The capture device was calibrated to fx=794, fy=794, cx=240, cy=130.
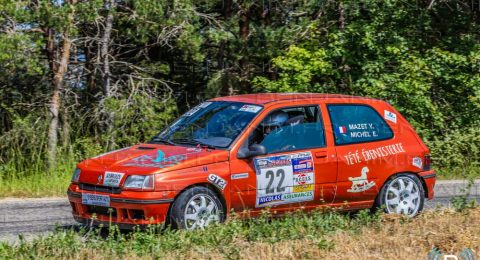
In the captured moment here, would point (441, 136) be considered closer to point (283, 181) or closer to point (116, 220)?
point (283, 181)

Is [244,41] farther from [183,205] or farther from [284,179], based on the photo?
[183,205]

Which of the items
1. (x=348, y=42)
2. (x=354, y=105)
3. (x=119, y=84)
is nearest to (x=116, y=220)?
(x=354, y=105)

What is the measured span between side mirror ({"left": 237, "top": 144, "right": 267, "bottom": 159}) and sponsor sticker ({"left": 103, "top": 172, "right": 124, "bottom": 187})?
137 cm

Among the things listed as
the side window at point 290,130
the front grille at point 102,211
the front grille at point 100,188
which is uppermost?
the side window at point 290,130

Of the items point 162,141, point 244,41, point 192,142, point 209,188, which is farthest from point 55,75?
point 209,188

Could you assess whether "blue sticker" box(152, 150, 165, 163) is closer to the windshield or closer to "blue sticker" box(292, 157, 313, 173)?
the windshield

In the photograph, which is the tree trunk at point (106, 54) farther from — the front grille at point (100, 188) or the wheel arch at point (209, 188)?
the wheel arch at point (209, 188)

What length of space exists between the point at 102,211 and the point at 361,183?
322cm

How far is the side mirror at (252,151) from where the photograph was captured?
29.5 ft

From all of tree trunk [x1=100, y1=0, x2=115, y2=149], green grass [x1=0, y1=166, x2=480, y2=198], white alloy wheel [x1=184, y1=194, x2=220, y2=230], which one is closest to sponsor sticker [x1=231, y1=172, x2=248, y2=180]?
white alloy wheel [x1=184, y1=194, x2=220, y2=230]

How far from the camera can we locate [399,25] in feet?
59.9

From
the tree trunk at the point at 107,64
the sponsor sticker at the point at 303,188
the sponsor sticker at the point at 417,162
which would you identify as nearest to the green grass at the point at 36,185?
the tree trunk at the point at 107,64

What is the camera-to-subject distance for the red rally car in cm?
855

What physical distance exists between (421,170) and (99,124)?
831 centimetres
